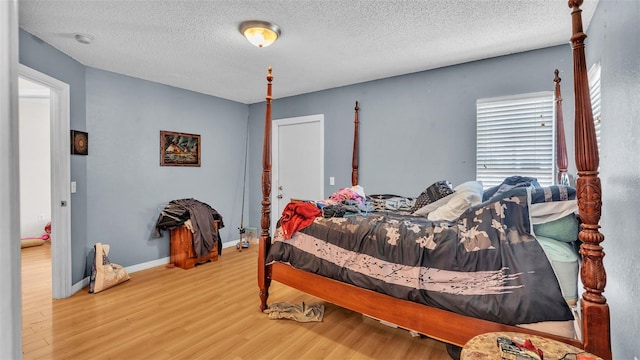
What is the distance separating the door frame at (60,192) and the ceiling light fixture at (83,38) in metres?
0.53

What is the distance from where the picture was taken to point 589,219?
1272mm

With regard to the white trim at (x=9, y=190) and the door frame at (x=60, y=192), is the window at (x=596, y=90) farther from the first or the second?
the door frame at (x=60, y=192)

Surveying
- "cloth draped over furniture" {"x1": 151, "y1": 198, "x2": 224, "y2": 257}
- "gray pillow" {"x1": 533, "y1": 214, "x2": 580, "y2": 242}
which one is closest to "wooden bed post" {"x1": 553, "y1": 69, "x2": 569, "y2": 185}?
"gray pillow" {"x1": 533, "y1": 214, "x2": 580, "y2": 242}

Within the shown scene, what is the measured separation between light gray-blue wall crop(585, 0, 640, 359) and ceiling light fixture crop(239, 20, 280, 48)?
2181mm

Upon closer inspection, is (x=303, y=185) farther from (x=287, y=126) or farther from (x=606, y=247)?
(x=606, y=247)

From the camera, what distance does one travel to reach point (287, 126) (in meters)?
4.78

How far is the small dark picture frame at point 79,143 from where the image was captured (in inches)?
123

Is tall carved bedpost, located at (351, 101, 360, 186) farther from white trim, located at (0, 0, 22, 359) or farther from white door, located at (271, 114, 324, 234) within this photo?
white trim, located at (0, 0, 22, 359)

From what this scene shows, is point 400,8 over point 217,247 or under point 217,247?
over

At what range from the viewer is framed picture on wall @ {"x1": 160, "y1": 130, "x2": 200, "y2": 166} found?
409 centimetres

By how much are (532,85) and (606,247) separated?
1.63 metres

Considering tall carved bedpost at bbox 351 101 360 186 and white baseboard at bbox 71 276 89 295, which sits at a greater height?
tall carved bedpost at bbox 351 101 360 186

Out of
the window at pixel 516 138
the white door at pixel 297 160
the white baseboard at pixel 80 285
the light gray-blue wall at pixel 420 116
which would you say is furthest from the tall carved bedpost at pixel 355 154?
the white baseboard at pixel 80 285

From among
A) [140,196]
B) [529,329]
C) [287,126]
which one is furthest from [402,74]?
[140,196]
